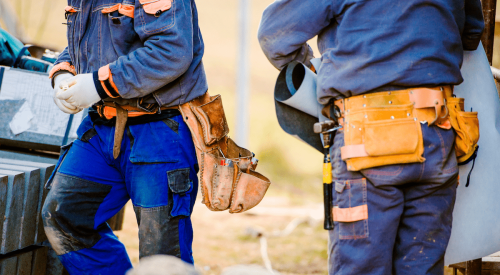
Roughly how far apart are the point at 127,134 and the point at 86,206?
15.0 inches

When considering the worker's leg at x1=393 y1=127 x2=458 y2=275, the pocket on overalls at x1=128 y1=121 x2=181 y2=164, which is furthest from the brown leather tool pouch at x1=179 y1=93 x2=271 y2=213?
the worker's leg at x1=393 y1=127 x2=458 y2=275

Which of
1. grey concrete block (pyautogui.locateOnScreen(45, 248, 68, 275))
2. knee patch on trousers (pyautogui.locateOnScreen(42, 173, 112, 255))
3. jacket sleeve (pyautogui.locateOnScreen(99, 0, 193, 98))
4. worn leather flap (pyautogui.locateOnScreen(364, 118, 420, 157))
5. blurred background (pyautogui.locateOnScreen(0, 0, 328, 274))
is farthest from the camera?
blurred background (pyautogui.locateOnScreen(0, 0, 328, 274))

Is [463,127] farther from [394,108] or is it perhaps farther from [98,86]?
[98,86]

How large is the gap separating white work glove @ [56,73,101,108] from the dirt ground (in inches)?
90.0

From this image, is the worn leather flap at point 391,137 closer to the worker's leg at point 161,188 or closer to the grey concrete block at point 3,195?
the worker's leg at point 161,188

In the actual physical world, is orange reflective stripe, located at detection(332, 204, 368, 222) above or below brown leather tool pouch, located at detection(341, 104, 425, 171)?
below

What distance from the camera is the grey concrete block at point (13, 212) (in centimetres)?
229

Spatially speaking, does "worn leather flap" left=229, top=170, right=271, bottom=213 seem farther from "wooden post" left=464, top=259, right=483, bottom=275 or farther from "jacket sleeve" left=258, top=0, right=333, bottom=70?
"wooden post" left=464, top=259, right=483, bottom=275

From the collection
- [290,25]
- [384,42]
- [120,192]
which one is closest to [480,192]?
[384,42]

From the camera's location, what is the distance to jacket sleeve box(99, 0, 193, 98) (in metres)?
2.03

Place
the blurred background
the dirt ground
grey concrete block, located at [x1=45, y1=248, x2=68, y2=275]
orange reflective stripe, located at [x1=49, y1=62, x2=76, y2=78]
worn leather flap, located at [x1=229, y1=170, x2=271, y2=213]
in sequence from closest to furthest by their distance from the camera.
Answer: worn leather flap, located at [x1=229, y1=170, x2=271, y2=213] → orange reflective stripe, located at [x1=49, y1=62, x2=76, y2=78] → grey concrete block, located at [x1=45, y1=248, x2=68, y2=275] → the dirt ground → the blurred background

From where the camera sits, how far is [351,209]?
1.87 metres

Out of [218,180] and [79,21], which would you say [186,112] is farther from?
[79,21]

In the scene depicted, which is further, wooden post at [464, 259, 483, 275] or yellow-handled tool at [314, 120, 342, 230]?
wooden post at [464, 259, 483, 275]
